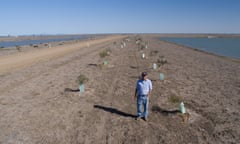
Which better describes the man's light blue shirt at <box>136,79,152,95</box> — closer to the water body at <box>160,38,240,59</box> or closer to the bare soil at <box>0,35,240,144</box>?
the bare soil at <box>0,35,240,144</box>

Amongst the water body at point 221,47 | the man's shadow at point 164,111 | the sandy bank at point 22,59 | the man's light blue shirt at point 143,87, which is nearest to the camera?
the man's light blue shirt at point 143,87

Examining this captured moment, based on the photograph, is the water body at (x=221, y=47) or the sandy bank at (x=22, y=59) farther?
the water body at (x=221, y=47)

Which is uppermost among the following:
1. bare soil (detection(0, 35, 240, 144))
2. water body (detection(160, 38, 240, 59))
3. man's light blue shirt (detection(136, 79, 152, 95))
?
man's light blue shirt (detection(136, 79, 152, 95))

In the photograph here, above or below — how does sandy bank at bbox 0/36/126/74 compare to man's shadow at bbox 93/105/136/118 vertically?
below

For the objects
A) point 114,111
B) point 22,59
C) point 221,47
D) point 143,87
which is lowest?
point 221,47

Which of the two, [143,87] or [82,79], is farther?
[82,79]

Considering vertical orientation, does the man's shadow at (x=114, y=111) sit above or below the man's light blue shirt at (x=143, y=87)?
below

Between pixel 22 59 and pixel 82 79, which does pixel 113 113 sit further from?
pixel 22 59

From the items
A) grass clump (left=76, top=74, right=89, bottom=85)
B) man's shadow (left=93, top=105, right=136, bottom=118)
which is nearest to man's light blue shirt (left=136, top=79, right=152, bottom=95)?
man's shadow (left=93, top=105, right=136, bottom=118)

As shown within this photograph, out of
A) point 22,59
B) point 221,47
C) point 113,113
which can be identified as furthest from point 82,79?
point 221,47

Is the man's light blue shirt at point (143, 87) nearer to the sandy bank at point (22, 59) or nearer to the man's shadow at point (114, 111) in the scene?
the man's shadow at point (114, 111)

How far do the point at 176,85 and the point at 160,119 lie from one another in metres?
5.36

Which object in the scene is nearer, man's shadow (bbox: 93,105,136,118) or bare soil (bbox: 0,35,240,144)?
bare soil (bbox: 0,35,240,144)

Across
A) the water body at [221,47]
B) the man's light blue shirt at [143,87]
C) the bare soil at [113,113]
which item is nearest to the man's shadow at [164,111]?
the bare soil at [113,113]
